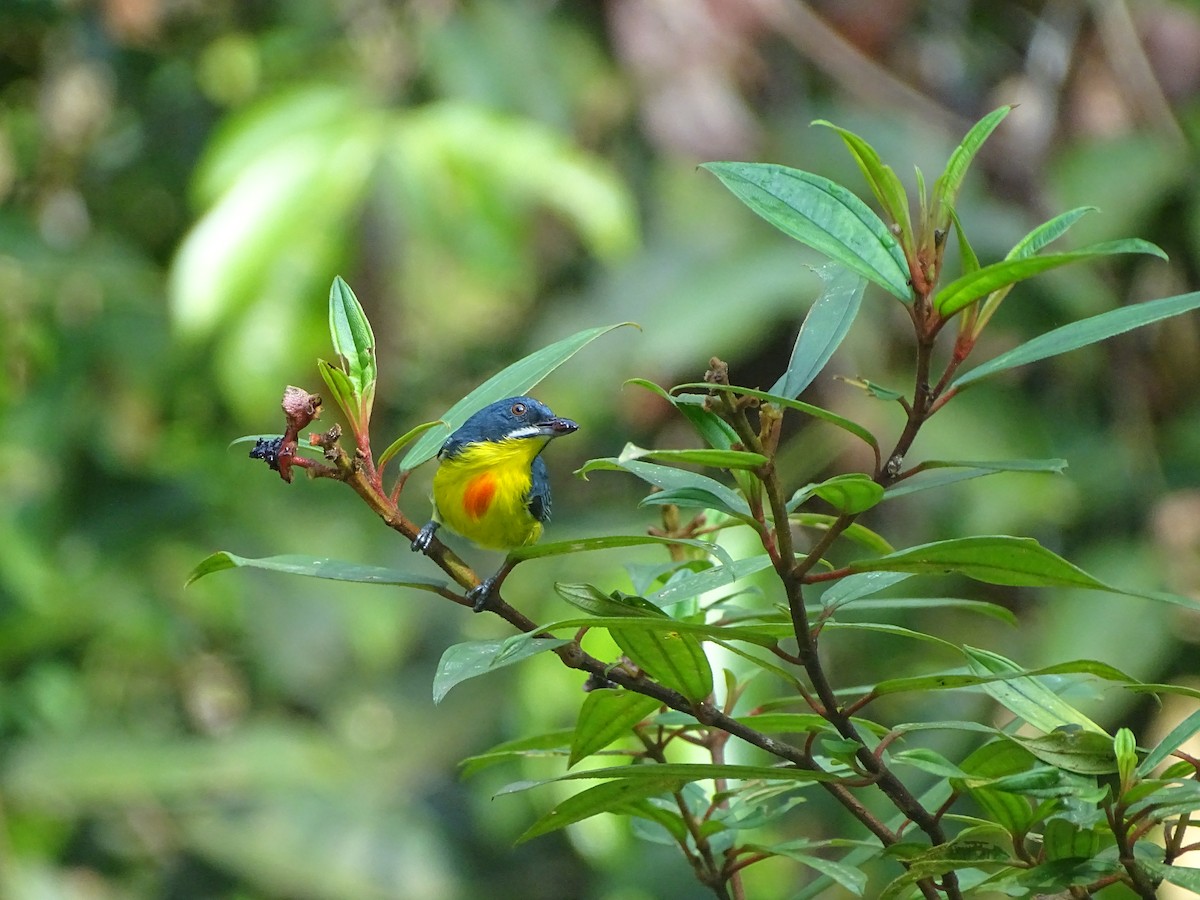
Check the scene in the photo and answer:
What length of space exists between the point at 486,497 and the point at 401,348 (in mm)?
3681

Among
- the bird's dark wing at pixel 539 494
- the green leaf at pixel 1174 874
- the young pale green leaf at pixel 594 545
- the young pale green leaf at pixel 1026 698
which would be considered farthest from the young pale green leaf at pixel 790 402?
the bird's dark wing at pixel 539 494

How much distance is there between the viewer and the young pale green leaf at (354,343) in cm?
107

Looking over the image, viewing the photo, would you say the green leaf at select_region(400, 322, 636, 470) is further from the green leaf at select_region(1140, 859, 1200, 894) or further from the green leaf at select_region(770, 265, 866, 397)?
the green leaf at select_region(1140, 859, 1200, 894)

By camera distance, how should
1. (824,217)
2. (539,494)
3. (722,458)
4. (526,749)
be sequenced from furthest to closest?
(539,494), (526,749), (824,217), (722,458)

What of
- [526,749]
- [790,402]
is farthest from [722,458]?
[526,749]

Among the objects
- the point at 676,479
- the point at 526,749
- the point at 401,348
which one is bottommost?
the point at 401,348

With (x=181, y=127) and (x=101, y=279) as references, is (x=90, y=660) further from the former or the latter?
(x=181, y=127)

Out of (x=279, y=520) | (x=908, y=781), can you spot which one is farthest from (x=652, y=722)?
(x=279, y=520)

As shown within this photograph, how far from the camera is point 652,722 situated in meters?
1.22

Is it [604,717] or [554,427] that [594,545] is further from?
[554,427]

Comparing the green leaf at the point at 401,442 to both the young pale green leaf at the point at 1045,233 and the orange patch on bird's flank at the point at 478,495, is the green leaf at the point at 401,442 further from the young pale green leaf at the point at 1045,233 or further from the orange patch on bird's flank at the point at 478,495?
the orange patch on bird's flank at the point at 478,495

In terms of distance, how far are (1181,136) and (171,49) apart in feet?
11.0

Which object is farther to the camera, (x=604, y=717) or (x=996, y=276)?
(x=604, y=717)

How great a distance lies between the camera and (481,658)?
100 centimetres
